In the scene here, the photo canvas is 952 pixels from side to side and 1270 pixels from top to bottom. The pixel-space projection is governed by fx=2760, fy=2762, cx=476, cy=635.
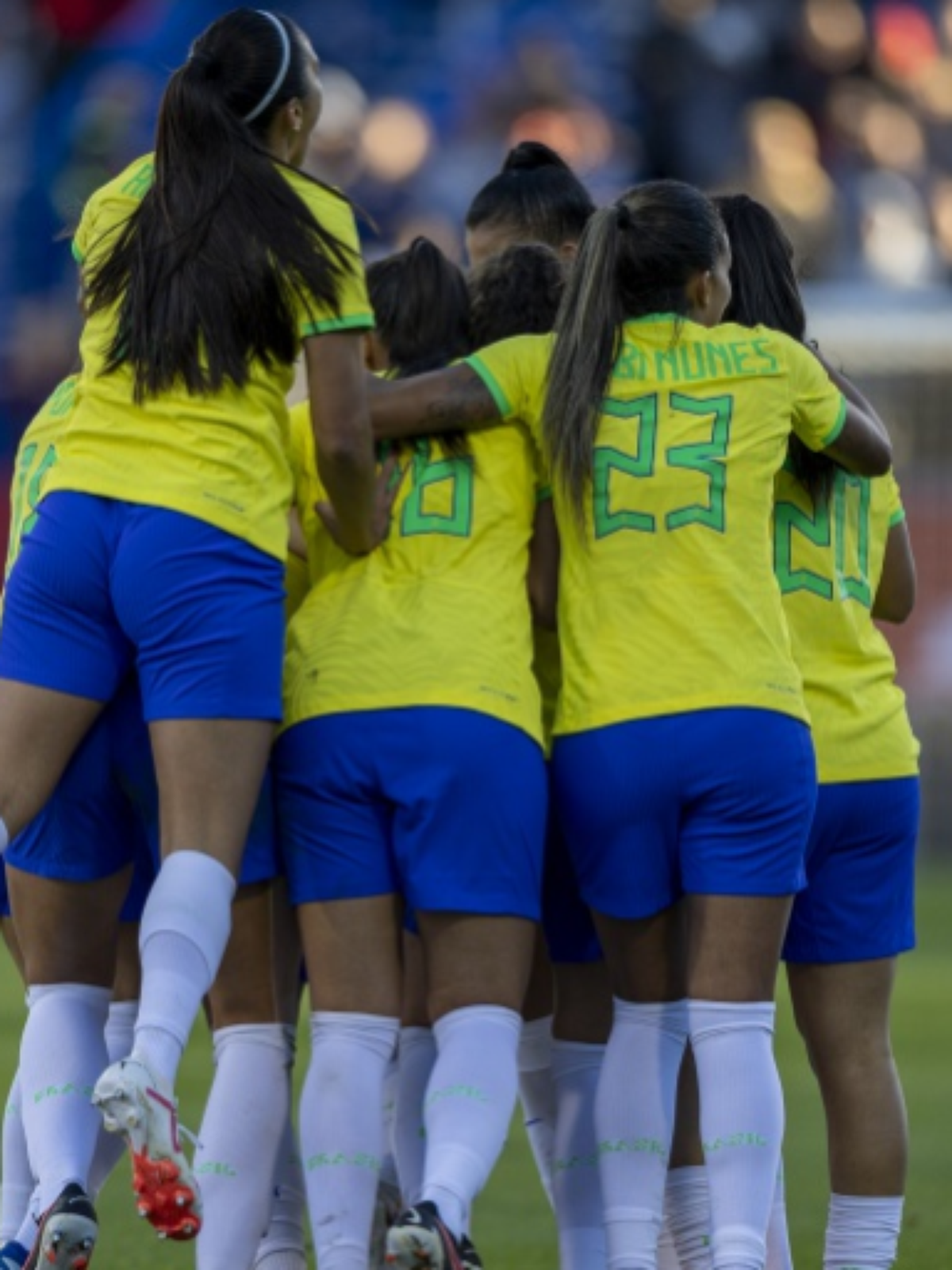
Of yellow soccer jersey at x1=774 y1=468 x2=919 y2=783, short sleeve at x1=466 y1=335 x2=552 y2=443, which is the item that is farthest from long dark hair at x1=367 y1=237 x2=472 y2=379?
yellow soccer jersey at x1=774 y1=468 x2=919 y2=783

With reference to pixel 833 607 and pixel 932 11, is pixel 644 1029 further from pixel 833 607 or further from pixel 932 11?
pixel 932 11

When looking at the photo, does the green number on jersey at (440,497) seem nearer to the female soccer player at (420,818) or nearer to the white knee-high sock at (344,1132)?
the female soccer player at (420,818)

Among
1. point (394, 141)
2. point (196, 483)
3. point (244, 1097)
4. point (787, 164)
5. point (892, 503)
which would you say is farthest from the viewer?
point (787, 164)

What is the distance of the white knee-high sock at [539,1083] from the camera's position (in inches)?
214

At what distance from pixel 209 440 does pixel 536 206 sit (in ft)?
3.48

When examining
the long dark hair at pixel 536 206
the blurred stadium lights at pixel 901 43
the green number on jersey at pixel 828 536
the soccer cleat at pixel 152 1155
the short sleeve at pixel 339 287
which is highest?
the blurred stadium lights at pixel 901 43

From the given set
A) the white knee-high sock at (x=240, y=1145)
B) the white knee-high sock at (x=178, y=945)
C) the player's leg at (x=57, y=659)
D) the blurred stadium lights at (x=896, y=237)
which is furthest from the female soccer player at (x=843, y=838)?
the blurred stadium lights at (x=896, y=237)

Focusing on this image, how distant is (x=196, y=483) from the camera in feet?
15.5

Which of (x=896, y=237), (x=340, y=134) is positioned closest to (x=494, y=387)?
(x=340, y=134)

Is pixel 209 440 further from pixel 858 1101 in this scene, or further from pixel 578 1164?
pixel 858 1101

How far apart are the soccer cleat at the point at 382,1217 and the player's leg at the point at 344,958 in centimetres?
16

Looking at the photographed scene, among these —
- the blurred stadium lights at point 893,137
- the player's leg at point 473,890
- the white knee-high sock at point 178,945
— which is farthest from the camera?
the blurred stadium lights at point 893,137

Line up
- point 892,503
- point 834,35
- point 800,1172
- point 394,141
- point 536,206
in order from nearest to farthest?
point 892,503, point 536,206, point 800,1172, point 394,141, point 834,35

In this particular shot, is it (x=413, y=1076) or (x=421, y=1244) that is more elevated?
(x=413, y=1076)
